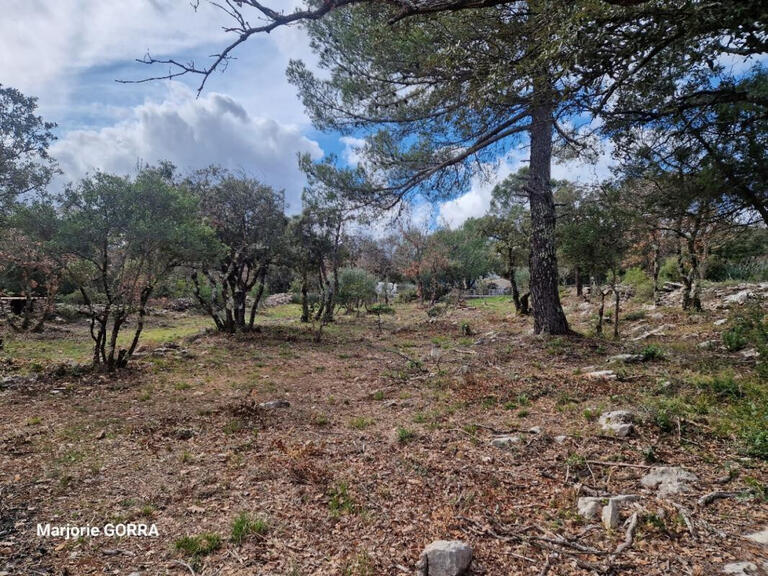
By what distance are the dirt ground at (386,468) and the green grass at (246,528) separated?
0.06ft

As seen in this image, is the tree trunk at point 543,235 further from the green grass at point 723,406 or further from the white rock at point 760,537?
the white rock at point 760,537

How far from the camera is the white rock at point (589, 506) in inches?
106

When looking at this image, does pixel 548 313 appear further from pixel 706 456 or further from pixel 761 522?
pixel 761 522

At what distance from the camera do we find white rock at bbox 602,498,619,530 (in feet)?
8.34

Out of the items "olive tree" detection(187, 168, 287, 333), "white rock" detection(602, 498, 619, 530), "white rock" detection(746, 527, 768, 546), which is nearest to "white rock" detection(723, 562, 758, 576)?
"white rock" detection(746, 527, 768, 546)

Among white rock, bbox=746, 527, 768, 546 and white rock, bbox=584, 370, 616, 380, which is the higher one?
white rock, bbox=584, 370, 616, 380

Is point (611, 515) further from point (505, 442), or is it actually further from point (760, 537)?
point (505, 442)

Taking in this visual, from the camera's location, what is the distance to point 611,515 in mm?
2584

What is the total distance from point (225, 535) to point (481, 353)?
6826 millimetres

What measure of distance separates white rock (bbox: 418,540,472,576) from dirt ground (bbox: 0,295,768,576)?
0.43 ft

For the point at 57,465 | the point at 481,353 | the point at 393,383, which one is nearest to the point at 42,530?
the point at 57,465

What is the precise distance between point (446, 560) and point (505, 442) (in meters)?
1.90

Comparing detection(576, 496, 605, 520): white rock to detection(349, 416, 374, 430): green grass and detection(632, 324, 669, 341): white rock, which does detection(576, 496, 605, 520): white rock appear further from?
detection(632, 324, 669, 341): white rock

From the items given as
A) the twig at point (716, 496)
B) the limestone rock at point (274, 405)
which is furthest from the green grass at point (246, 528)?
the twig at point (716, 496)
